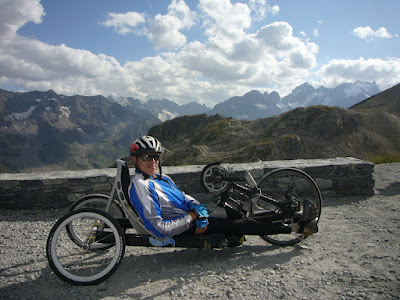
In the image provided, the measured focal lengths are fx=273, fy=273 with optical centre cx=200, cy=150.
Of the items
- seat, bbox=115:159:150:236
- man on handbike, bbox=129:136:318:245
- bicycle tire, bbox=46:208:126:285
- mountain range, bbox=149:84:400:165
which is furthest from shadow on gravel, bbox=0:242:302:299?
mountain range, bbox=149:84:400:165

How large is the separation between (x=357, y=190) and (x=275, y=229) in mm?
4161

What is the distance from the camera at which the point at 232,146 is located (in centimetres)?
3728

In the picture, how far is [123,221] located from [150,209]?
937 millimetres

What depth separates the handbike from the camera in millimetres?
3801

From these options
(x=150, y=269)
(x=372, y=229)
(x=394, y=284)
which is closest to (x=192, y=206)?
(x=150, y=269)

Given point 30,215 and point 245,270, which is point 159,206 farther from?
point 30,215

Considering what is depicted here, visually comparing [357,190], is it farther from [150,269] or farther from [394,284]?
[150,269]

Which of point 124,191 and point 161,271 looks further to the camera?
point 161,271

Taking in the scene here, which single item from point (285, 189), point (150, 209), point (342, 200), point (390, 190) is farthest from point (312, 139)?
point (150, 209)

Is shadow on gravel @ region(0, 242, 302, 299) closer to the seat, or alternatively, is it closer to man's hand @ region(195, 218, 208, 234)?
man's hand @ region(195, 218, 208, 234)

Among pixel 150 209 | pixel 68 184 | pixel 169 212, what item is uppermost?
pixel 68 184

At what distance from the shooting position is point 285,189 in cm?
511

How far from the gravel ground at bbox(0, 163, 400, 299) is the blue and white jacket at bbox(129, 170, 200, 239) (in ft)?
2.41

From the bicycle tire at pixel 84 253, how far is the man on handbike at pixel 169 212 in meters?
0.48
